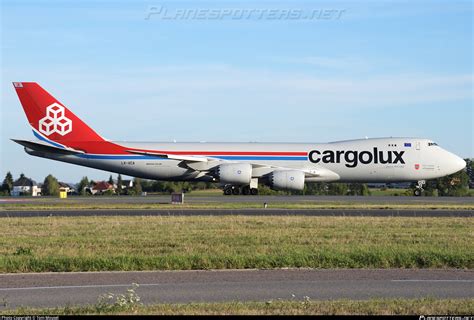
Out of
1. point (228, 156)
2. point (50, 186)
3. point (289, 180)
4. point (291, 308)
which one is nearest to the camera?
point (291, 308)

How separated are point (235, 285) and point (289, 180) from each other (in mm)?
36967

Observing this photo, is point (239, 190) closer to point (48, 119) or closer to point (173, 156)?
point (173, 156)

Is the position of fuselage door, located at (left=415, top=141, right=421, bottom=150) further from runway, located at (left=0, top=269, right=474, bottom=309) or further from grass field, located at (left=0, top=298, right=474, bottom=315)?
grass field, located at (left=0, top=298, right=474, bottom=315)

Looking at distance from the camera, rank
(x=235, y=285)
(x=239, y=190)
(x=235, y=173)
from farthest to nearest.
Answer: (x=239, y=190) → (x=235, y=173) → (x=235, y=285)

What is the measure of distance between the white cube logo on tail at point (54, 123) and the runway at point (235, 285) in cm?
3944

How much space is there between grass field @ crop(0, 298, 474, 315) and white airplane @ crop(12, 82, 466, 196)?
40.1m

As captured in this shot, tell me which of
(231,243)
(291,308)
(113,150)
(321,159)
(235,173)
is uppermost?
(113,150)

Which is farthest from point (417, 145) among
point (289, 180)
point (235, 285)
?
point (235, 285)

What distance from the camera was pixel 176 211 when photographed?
1330 inches

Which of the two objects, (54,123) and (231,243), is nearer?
(231,243)

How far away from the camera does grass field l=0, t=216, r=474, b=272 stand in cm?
1565

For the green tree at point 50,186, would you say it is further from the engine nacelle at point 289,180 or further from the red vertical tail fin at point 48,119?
the engine nacelle at point 289,180

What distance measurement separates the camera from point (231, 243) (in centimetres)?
1919

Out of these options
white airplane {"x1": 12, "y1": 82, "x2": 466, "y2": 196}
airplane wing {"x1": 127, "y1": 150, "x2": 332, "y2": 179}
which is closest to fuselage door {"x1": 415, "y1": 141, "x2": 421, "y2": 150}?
white airplane {"x1": 12, "y1": 82, "x2": 466, "y2": 196}
